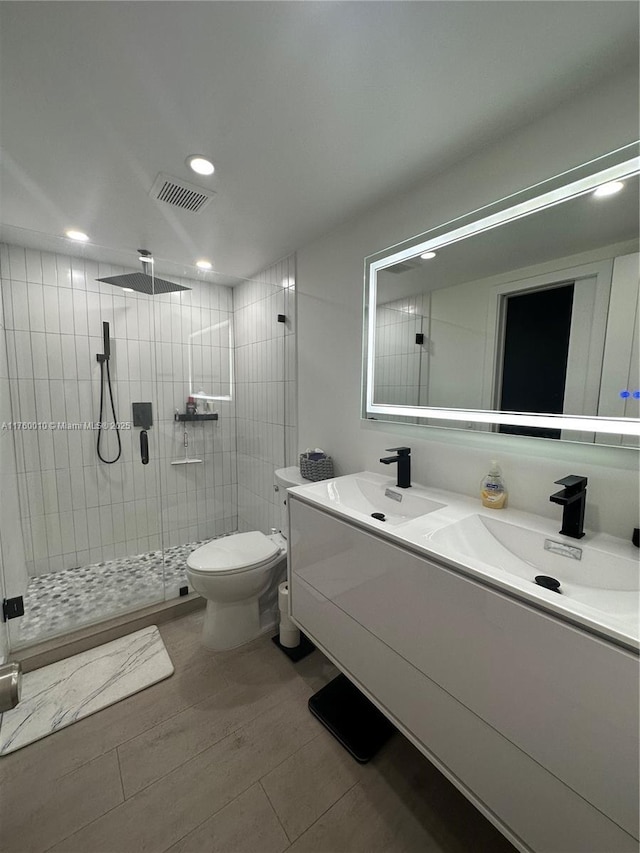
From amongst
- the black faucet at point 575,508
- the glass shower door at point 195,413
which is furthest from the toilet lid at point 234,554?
the black faucet at point 575,508

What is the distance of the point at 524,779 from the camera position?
75 cm

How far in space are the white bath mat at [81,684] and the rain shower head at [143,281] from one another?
7.50 feet

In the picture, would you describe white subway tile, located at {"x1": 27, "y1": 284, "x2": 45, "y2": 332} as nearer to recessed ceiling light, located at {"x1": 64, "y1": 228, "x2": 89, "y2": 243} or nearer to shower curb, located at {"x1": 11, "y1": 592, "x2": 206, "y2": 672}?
recessed ceiling light, located at {"x1": 64, "y1": 228, "x2": 89, "y2": 243}

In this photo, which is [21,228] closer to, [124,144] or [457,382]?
[124,144]

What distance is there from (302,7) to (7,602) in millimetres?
2572

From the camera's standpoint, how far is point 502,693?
0.77 metres

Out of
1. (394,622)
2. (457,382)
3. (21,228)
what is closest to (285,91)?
(457,382)

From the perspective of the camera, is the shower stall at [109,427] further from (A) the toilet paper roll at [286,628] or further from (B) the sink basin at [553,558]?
(B) the sink basin at [553,558]

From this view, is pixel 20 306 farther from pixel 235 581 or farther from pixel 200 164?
pixel 235 581

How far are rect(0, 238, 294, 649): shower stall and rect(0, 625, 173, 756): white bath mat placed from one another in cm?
21

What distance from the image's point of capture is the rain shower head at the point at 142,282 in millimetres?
2361

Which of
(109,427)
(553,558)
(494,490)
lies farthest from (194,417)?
(553,558)

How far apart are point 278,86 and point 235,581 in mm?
1971

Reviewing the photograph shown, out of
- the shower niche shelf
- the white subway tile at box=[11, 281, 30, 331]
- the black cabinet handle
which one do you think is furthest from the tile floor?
the white subway tile at box=[11, 281, 30, 331]
